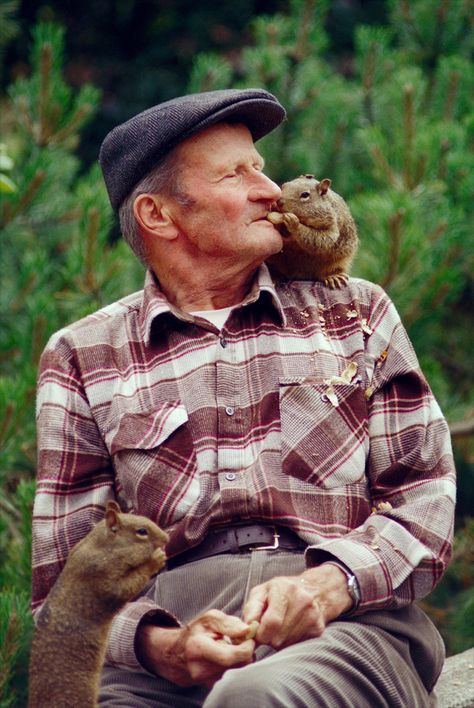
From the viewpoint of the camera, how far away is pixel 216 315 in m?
2.29

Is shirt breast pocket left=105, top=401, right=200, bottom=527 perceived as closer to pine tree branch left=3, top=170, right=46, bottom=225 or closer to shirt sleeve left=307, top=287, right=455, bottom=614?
shirt sleeve left=307, top=287, right=455, bottom=614

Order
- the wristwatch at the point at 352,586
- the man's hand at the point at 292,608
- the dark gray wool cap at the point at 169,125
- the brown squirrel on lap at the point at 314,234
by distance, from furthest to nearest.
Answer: the brown squirrel on lap at the point at 314,234, the dark gray wool cap at the point at 169,125, the wristwatch at the point at 352,586, the man's hand at the point at 292,608

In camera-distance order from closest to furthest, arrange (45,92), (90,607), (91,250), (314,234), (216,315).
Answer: (90,607)
(216,315)
(314,234)
(91,250)
(45,92)

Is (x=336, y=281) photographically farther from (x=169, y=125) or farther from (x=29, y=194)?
(x=29, y=194)

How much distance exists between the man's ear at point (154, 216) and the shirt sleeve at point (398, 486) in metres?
0.42

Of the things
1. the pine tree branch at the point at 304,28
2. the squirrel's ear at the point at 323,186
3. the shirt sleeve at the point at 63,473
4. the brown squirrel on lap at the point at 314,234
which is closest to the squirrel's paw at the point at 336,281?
the brown squirrel on lap at the point at 314,234

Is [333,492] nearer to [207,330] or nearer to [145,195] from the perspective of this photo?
[207,330]

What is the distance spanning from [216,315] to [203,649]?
0.72m

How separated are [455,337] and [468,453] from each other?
0.60m

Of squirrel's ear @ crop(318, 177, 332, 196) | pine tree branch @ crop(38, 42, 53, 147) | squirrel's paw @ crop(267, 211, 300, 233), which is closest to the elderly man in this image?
squirrel's paw @ crop(267, 211, 300, 233)

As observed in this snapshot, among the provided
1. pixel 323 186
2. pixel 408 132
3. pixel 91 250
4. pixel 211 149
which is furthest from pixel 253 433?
pixel 408 132

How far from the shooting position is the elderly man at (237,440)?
1.96 m

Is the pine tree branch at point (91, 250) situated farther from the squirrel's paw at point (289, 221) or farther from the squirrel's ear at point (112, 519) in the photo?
the squirrel's ear at point (112, 519)

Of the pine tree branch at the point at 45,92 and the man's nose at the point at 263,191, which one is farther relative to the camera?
the pine tree branch at the point at 45,92
